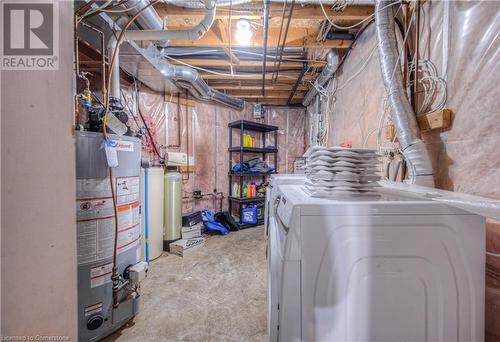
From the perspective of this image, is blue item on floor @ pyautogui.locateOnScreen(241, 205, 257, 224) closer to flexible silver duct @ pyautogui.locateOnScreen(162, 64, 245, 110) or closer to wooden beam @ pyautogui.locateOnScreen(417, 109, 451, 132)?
flexible silver duct @ pyautogui.locateOnScreen(162, 64, 245, 110)

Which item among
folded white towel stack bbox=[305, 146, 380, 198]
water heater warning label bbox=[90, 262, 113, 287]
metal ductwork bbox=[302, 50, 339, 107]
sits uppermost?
metal ductwork bbox=[302, 50, 339, 107]

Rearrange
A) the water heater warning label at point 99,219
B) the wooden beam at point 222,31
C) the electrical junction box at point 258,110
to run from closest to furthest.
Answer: the water heater warning label at point 99,219, the wooden beam at point 222,31, the electrical junction box at point 258,110

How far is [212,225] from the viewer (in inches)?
130

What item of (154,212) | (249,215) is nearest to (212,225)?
(249,215)

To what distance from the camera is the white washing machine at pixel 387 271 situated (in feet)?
2.02

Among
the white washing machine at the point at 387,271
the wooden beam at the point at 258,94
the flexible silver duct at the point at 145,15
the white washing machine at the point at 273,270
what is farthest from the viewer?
the wooden beam at the point at 258,94

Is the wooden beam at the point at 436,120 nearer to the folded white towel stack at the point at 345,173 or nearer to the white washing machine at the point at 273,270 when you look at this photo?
the folded white towel stack at the point at 345,173

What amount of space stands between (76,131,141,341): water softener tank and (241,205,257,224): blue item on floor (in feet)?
7.89

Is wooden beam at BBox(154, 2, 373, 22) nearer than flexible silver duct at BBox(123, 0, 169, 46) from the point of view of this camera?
No

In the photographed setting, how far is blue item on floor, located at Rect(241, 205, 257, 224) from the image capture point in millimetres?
3695

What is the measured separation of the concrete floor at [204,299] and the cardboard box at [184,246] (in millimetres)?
69

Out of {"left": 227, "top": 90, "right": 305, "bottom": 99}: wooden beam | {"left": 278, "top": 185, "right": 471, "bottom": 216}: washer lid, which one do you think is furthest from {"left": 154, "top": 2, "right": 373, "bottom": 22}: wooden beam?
{"left": 227, "top": 90, "right": 305, "bottom": 99}: wooden beam

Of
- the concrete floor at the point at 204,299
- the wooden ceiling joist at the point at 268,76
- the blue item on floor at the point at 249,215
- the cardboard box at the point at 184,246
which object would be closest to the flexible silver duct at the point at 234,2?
the wooden ceiling joist at the point at 268,76

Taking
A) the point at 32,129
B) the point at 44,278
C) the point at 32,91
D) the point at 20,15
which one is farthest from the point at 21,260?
the point at 20,15
